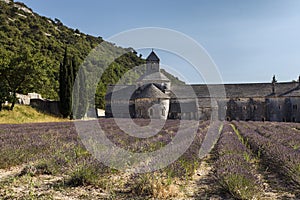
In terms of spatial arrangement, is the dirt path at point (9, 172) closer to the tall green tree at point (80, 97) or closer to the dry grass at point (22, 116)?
the dry grass at point (22, 116)

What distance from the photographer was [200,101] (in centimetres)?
3772

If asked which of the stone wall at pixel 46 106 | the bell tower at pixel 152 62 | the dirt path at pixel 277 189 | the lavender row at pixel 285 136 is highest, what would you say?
the bell tower at pixel 152 62

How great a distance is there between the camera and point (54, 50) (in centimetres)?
5184

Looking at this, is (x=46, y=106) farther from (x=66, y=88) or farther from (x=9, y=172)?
(x=9, y=172)

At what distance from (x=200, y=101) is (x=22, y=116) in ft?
74.3

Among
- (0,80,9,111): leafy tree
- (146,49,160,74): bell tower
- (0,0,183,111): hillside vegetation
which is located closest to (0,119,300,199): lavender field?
(0,80,9,111): leafy tree

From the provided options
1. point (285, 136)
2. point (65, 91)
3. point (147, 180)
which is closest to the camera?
point (147, 180)

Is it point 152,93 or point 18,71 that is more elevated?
point 18,71

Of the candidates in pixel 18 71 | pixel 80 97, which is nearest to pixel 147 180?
pixel 18 71

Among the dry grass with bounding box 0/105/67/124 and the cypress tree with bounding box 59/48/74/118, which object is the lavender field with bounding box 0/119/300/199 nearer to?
the dry grass with bounding box 0/105/67/124

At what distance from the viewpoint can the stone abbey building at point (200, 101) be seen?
114 ft

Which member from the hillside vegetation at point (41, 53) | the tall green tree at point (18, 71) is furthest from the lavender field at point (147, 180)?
the hillside vegetation at point (41, 53)

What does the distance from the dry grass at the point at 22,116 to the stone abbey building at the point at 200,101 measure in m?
12.6

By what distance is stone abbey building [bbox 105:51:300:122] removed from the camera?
34844 millimetres
